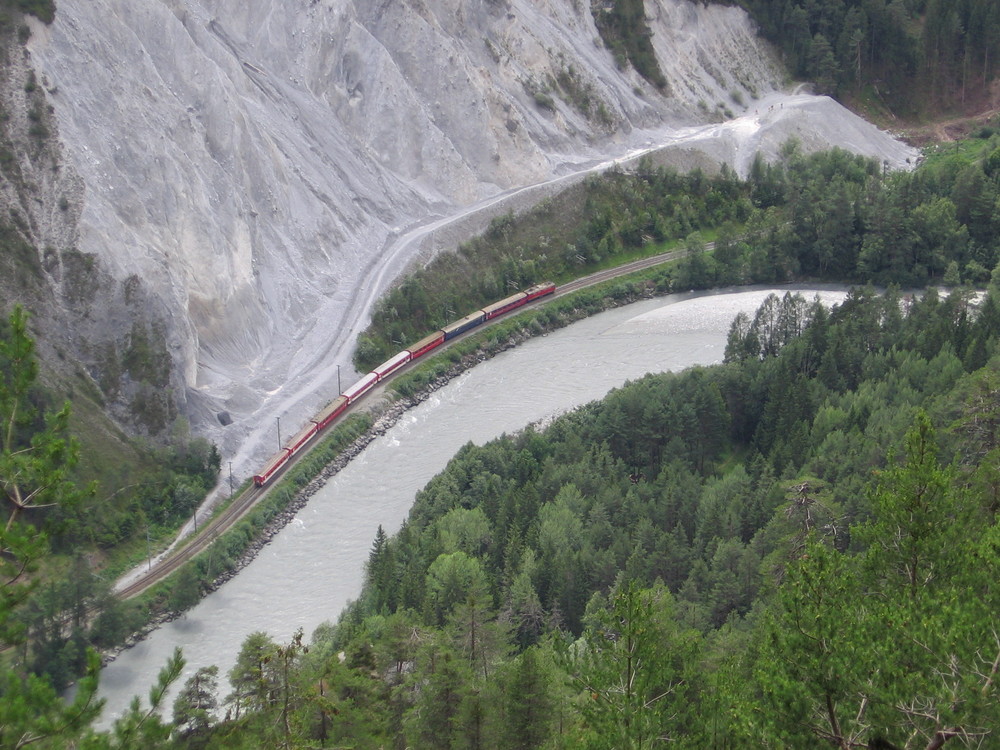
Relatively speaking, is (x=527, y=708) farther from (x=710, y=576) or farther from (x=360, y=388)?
(x=360, y=388)

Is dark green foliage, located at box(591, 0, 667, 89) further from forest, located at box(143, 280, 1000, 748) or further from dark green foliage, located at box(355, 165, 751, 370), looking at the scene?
forest, located at box(143, 280, 1000, 748)

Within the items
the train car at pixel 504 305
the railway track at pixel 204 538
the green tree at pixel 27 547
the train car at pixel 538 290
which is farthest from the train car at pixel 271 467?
the green tree at pixel 27 547

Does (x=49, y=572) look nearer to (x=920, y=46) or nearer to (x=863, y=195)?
(x=863, y=195)

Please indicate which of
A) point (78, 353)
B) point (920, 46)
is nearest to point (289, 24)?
point (78, 353)

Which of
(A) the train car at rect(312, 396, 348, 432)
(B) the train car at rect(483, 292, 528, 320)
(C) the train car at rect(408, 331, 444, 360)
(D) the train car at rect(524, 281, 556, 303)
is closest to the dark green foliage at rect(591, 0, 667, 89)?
(D) the train car at rect(524, 281, 556, 303)

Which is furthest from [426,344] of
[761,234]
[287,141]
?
[761,234]

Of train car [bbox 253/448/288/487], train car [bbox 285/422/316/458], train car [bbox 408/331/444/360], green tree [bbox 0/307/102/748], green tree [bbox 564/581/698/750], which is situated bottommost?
train car [bbox 408/331/444/360]

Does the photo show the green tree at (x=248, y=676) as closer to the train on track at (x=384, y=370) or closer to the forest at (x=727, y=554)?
the forest at (x=727, y=554)
